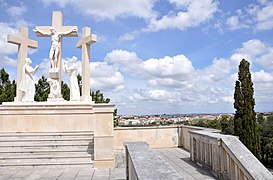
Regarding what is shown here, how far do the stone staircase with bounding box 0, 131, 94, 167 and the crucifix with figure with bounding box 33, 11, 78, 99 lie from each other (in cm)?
467

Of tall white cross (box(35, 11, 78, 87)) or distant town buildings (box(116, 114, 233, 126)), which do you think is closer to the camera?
tall white cross (box(35, 11, 78, 87))

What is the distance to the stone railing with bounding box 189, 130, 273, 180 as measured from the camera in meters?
4.34

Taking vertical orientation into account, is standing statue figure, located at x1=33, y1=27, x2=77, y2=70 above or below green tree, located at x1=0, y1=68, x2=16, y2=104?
above

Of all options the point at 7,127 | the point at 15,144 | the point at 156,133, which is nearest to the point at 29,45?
the point at 7,127

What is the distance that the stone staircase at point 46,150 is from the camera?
7.60 m

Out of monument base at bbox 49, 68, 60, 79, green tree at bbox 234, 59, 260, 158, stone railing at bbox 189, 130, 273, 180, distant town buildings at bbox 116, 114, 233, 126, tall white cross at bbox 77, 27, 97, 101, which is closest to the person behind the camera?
stone railing at bbox 189, 130, 273, 180

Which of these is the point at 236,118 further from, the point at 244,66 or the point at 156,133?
the point at 156,133

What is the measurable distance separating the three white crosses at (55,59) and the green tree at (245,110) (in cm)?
1396

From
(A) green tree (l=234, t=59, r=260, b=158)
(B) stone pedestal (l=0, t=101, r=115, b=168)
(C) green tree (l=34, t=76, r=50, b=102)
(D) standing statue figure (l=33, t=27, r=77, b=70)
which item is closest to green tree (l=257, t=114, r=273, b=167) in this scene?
(A) green tree (l=234, t=59, r=260, b=158)

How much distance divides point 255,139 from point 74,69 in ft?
51.2

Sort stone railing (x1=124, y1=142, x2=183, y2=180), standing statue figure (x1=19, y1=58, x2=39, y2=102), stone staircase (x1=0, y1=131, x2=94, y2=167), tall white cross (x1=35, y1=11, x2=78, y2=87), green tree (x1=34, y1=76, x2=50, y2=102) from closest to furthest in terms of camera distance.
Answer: stone railing (x1=124, y1=142, x2=183, y2=180) → stone staircase (x1=0, y1=131, x2=94, y2=167) → standing statue figure (x1=19, y1=58, x2=39, y2=102) → tall white cross (x1=35, y1=11, x2=78, y2=87) → green tree (x1=34, y1=76, x2=50, y2=102)

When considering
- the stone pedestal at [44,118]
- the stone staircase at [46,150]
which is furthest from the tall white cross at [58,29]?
the stone staircase at [46,150]

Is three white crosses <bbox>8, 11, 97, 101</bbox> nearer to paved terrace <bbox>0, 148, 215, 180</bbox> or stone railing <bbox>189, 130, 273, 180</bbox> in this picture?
paved terrace <bbox>0, 148, 215, 180</bbox>

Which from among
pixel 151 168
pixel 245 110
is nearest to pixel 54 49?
pixel 151 168
